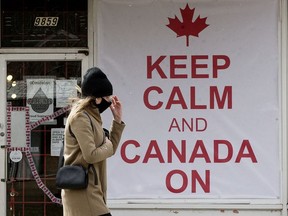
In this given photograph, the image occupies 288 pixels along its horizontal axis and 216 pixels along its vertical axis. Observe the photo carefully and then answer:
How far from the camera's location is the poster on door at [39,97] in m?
5.77

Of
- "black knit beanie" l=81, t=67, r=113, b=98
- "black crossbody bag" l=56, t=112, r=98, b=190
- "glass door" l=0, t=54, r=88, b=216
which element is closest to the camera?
"black crossbody bag" l=56, t=112, r=98, b=190

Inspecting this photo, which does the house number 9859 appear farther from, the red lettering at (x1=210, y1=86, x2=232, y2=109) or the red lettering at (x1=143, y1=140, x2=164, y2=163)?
the red lettering at (x1=210, y1=86, x2=232, y2=109)

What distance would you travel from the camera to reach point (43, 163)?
5746mm

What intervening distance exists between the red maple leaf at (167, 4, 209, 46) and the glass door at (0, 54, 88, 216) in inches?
40.7

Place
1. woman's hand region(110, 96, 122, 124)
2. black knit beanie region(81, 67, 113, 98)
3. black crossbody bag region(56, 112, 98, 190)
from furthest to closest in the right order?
woman's hand region(110, 96, 122, 124) < black knit beanie region(81, 67, 113, 98) < black crossbody bag region(56, 112, 98, 190)

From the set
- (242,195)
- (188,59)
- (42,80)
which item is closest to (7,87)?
(42,80)

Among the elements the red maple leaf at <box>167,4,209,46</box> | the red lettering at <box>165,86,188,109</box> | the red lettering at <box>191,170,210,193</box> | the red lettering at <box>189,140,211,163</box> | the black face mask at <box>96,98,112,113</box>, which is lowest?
the red lettering at <box>191,170,210,193</box>

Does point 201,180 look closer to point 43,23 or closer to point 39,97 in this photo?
point 39,97

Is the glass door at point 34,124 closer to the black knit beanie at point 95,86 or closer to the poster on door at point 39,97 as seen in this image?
the poster on door at point 39,97

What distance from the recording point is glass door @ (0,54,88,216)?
5.71m

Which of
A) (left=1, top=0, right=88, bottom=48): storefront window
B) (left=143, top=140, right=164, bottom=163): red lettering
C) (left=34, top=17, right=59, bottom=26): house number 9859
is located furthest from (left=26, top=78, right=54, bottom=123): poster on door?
(left=143, top=140, right=164, bottom=163): red lettering

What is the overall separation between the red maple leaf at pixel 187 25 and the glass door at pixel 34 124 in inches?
40.7

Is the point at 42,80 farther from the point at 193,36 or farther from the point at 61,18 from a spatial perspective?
the point at 193,36

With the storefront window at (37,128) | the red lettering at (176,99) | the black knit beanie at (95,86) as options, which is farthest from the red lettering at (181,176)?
the black knit beanie at (95,86)
